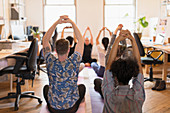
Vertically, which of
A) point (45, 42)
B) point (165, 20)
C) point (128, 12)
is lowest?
point (45, 42)

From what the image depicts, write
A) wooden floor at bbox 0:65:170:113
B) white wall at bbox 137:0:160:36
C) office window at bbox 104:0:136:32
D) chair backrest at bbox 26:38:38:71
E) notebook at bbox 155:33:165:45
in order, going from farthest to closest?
office window at bbox 104:0:136:32 < white wall at bbox 137:0:160:36 < notebook at bbox 155:33:165:45 < chair backrest at bbox 26:38:38:71 < wooden floor at bbox 0:65:170:113

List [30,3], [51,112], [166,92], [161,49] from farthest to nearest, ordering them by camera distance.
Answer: [30,3]
[161,49]
[166,92]
[51,112]

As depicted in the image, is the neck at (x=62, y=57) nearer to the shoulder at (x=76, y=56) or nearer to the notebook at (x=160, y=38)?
the shoulder at (x=76, y=56)

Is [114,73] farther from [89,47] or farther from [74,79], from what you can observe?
[89,47]

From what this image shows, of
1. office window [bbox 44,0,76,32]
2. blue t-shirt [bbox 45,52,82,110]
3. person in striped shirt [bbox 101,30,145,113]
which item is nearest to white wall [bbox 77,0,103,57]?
office window [bbox 44,0,76,32]

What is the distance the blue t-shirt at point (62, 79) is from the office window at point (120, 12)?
7.16 metres

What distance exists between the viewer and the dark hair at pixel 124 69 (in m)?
1.69

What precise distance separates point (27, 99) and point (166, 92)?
2364 mm

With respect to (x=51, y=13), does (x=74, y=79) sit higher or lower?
lower

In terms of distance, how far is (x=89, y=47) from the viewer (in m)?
5.27

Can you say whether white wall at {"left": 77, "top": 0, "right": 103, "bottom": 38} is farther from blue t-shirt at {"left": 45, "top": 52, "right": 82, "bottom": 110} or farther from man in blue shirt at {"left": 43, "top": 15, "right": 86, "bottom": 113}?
blue t-shirt at {"left": 45, "top": 52, "right": 82, "bottom": 110}

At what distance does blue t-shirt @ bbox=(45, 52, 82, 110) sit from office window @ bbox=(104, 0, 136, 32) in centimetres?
716

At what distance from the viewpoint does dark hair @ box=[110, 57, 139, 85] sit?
5.54 ft

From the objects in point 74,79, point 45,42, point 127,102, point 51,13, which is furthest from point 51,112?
point 51,13
